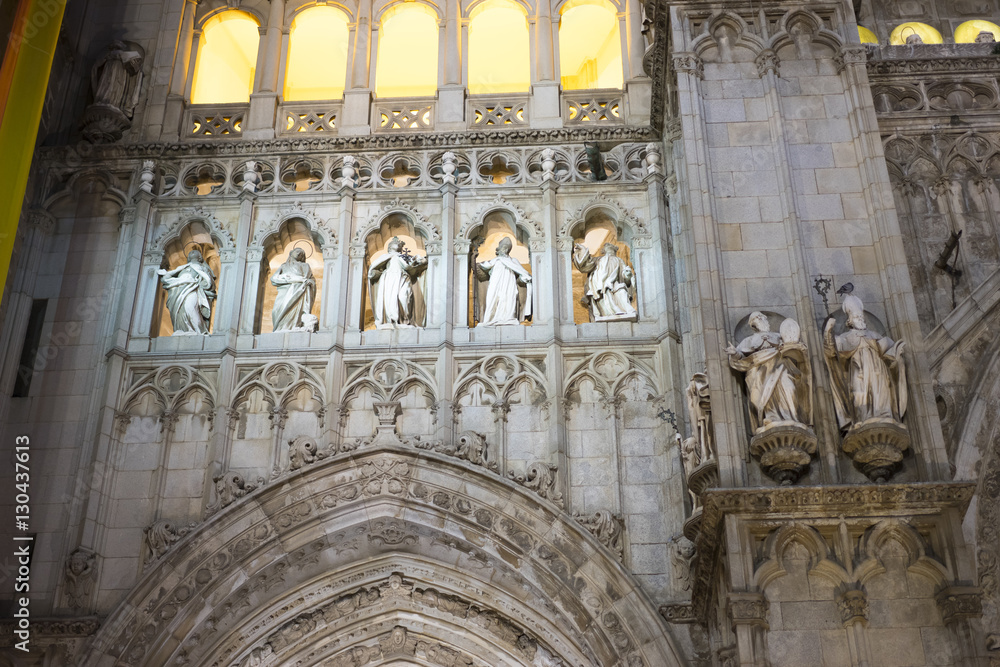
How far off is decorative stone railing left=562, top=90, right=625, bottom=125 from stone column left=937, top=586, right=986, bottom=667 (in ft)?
27.0

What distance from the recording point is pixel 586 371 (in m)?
14.8

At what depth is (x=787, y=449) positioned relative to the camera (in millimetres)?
11266

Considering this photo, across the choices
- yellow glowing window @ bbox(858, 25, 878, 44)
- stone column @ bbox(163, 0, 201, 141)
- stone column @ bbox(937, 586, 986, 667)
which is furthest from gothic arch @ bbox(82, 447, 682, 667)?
yellow glowing window @ bbox(858, 25, 878, 44)

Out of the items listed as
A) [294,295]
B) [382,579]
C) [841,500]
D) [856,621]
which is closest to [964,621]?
[856,621]

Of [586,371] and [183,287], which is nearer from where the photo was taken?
[586,371]

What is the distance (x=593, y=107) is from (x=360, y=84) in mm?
3115

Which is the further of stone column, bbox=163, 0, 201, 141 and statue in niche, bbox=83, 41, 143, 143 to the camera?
stone column, bbox=163, 0, 201, 141

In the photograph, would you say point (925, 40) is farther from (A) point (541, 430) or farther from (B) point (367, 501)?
(B) point (367, 501)

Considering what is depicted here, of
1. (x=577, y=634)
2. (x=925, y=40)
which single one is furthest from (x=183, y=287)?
(x=925, y=40)

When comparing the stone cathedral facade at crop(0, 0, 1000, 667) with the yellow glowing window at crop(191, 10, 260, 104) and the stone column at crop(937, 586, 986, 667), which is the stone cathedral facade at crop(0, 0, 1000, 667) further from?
the yellow glowing window at crop(191, 10, 260, 104)

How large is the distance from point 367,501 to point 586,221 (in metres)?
4.50

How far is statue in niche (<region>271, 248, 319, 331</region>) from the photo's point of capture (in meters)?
15.5

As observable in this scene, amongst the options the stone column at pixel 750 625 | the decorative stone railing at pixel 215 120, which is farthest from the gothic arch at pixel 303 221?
the stone column at pixel 750 625

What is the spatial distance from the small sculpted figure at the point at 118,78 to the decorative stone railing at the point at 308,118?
6.63 ft
